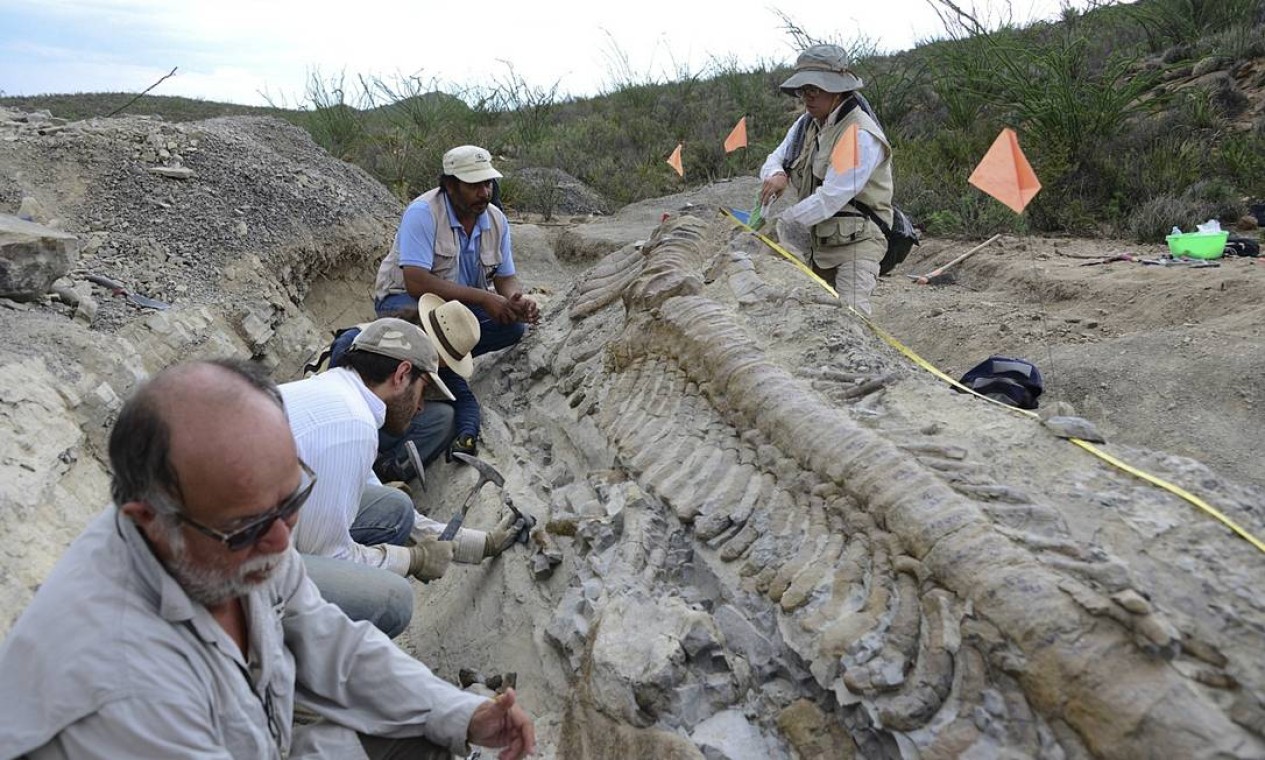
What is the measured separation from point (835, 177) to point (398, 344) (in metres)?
2.36

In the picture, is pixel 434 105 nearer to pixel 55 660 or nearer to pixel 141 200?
pixel 141 200

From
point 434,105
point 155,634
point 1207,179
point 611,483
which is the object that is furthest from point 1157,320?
point 434,105

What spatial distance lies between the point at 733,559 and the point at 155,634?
176cm

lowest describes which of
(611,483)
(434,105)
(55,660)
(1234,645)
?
(611,483)

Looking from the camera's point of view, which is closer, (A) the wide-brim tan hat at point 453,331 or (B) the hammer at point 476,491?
(B) the hammer at point 476,491

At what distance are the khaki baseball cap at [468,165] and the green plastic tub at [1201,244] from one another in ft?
15.7

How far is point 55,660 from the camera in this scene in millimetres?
1676

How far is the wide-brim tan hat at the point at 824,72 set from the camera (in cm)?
467

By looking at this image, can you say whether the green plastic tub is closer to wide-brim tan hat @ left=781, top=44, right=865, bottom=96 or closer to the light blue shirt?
wide-brim tan hat @ left=781, top=44, right=865, bottom=96

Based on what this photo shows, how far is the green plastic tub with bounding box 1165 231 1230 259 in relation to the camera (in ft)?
21.2

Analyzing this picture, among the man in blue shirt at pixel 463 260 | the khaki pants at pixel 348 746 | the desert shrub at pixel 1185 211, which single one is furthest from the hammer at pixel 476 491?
the desert shrub at pixel 1185 211

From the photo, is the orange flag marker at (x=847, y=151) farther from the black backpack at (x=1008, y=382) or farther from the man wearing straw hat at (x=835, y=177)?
the black backpack at (x=1008, y=382)

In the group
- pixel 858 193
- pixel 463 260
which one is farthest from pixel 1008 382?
pixel 463 260

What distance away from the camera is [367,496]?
3.68 m
